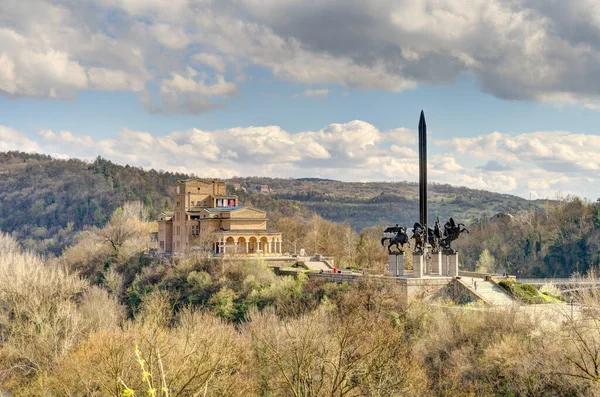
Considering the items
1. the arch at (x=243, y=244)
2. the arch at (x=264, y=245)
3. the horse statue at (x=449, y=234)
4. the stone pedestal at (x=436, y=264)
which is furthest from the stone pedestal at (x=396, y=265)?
the arch at (x=264, y=245)

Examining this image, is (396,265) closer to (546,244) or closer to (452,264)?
(452,264)

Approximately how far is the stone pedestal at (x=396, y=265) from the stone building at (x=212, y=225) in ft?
59.1

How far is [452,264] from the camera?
51219 mm

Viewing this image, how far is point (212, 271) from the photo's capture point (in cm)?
6203

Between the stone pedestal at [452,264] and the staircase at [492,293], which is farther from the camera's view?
the stone pedestal at [452,264]

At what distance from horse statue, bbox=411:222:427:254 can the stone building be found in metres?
19.7

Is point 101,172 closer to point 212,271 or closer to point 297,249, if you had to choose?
point 297,249

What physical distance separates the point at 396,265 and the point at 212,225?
73.3 ft

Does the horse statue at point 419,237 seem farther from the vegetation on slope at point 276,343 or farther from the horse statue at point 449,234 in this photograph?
the vegetation on slope at point 276,343

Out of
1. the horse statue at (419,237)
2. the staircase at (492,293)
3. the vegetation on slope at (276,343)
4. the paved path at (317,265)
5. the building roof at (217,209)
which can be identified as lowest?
the vegetation on slope at (276,343)

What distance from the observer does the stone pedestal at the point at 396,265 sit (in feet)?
170

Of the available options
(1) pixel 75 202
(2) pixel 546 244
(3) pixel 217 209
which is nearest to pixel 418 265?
(3) pixel 217 209

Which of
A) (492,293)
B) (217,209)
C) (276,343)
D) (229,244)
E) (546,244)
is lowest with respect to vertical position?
(276,343)

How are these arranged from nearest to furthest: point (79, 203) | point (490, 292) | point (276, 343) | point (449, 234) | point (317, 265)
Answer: point (276, 343), point (490, 292), point (449, 234), point (317, 265), point (79, 203)
